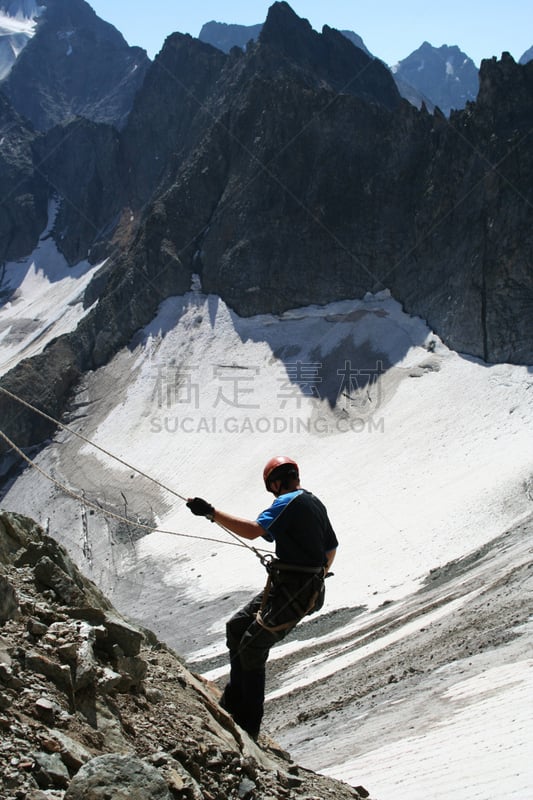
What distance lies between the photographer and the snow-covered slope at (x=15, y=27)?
181250 millimetres

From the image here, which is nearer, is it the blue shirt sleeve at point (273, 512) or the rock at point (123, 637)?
the rock at point (123, 637)

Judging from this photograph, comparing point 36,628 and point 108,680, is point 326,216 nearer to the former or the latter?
point 36,628

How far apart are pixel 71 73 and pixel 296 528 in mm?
182046

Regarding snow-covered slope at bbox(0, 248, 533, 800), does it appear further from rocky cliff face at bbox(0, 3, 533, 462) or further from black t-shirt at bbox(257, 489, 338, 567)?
rocky cliff face at bbox(0, 3, 533, 462)

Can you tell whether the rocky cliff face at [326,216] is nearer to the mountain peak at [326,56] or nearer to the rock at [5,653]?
the mountain peak at [326,56]

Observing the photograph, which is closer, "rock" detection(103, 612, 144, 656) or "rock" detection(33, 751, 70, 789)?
"rock" detection(33, 751, 70, 789)

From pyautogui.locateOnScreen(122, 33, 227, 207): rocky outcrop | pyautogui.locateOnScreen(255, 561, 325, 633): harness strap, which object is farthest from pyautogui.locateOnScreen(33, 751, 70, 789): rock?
pyautogui.locateOnScreen(122, 33, 227, 207): rocky outcrop

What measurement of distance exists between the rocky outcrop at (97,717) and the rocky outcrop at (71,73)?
529 feet

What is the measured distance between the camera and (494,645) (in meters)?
12.6

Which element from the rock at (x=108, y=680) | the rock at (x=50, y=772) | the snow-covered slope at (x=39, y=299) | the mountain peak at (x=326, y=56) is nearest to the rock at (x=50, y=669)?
the rock at (x=108, y=680)

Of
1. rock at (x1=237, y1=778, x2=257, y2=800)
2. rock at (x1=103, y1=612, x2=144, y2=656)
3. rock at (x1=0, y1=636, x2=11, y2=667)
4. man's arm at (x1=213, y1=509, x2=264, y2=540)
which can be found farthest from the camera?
man's arm at (x1=213, y1=509, x2=264, y2=540)

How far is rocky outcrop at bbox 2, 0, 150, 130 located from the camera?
160 meters

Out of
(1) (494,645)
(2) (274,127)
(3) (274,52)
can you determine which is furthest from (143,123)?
(1) (494,645)

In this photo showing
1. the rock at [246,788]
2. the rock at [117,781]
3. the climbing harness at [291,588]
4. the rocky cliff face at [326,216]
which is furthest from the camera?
the rocky cliff face at [326,216]
